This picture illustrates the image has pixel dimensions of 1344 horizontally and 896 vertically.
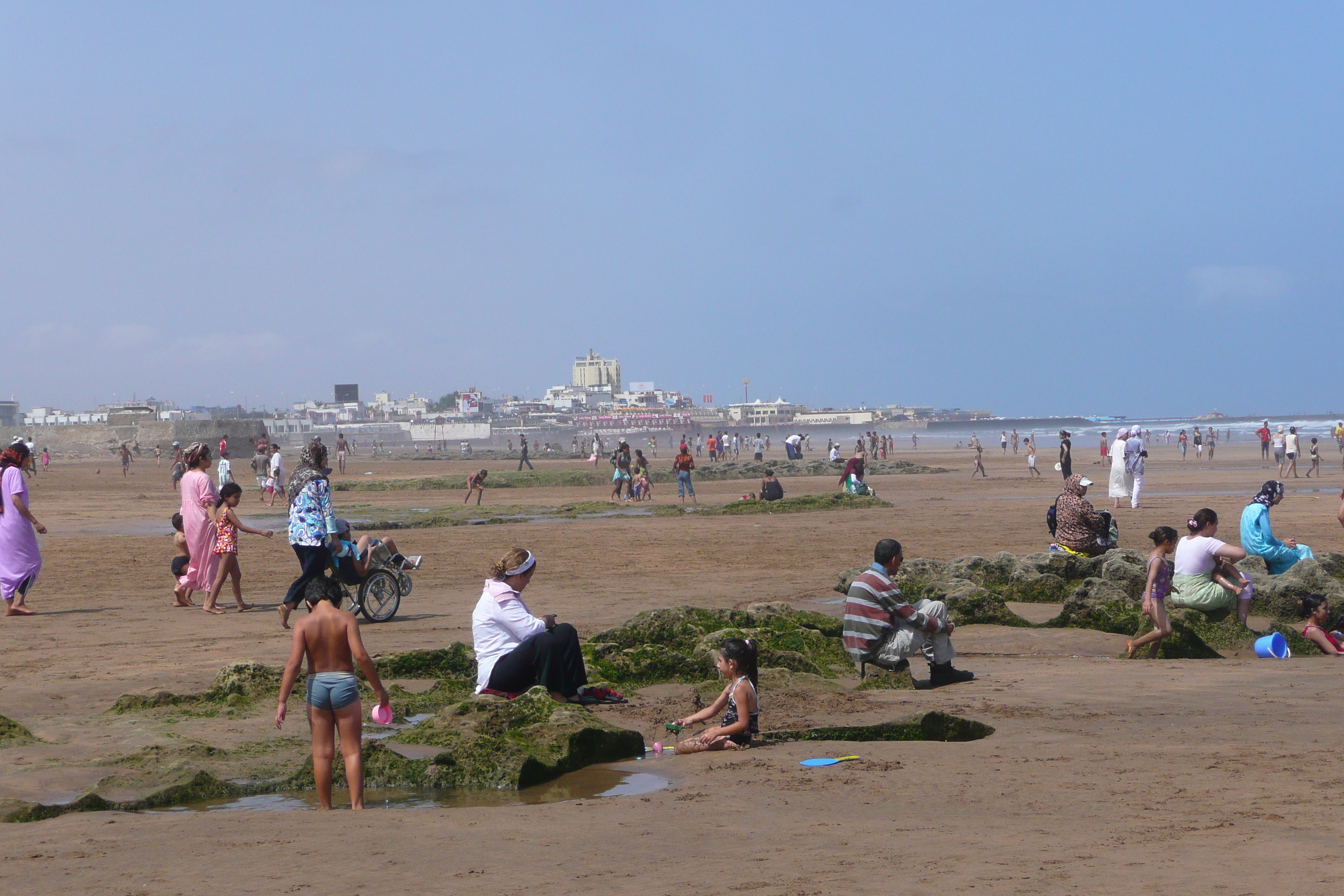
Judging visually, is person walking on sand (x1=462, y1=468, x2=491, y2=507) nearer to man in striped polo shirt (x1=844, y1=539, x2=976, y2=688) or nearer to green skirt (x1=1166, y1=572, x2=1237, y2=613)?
green skirt (x1=1166, y1=572, x2=1237, y2=613)

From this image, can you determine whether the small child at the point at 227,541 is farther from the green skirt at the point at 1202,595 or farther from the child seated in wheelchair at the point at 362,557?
the green skirt at the point at 1202,595

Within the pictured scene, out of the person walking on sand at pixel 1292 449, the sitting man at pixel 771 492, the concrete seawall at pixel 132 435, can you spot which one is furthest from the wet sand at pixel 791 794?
the concrete seawall at pixel 132 435

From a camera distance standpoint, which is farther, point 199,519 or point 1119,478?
point 1119,478

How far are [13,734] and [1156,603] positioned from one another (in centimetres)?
824

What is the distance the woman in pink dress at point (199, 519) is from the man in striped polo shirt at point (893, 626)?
7.19m

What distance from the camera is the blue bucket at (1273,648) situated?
9.92m

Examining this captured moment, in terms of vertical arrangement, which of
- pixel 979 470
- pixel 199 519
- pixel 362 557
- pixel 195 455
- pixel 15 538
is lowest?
pixel 979 470

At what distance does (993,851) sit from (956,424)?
622 feet

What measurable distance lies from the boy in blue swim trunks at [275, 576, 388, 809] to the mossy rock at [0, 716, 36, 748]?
7.47ft

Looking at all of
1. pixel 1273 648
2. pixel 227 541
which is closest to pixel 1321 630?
pixel 1273 648

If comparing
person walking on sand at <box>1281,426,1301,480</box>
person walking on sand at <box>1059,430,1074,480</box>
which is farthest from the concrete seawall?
person walking on sand at <box>1281,426,1301,480</box>

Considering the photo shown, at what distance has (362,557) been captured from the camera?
12070 mm

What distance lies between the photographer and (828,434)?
148 metres

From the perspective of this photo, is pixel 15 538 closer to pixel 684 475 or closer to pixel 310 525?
pixel 310 525
